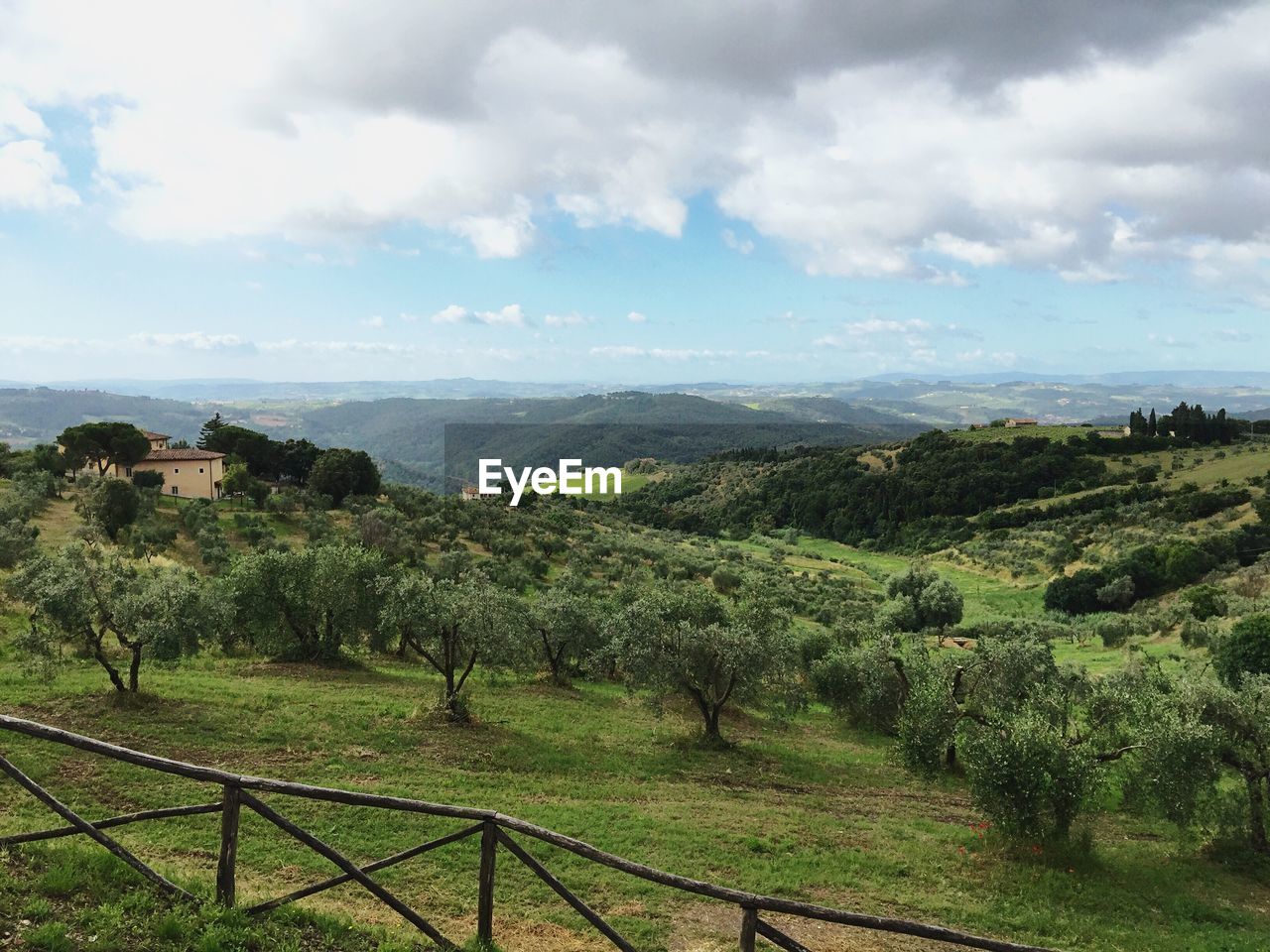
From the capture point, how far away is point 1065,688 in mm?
25641

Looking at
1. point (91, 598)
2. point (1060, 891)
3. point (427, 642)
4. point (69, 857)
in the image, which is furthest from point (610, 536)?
point (69, 857)

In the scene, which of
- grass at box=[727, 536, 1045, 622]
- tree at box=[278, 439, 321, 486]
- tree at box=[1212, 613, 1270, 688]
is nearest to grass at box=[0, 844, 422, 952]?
tree at box=[1212, 613, 1270, 688]

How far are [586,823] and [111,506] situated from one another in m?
47.6

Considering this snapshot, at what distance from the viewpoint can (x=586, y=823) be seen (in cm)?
1756

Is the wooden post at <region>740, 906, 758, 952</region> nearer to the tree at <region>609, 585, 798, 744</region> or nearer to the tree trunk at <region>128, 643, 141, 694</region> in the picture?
the tree at <region>609, 585, 798, 744</region>

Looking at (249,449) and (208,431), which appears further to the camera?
(208,431)

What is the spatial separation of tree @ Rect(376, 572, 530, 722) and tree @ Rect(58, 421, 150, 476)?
181 ft

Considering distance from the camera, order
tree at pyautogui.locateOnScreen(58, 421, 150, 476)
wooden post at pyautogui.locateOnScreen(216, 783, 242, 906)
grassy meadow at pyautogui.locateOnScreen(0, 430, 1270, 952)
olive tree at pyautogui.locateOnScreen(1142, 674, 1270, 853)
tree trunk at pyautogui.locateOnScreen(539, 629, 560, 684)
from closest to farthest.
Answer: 1. wooden post at pyautogui.locateOnScreen(216, 783, 242, 906)
2. grassy meadow at pyautogui.locateOnScreen(0, 430, 1270, 952)
3. olive tree at pyautogui.locateOnScreen(1142, 674, 1270, 853)
4. tree trunk at pyautogui.locateOnScreen(539, 629, 560, 684)
5. tree at pyautogui.locateOnScreen(58, 421, 150, 476)

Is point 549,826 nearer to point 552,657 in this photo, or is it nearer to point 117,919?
point 117,919

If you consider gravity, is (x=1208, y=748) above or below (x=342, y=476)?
below

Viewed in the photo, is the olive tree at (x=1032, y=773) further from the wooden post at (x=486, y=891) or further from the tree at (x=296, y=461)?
the tree at (x=296, y=461)

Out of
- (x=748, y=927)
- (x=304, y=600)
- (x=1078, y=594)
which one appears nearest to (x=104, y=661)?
(x=304, y=600)

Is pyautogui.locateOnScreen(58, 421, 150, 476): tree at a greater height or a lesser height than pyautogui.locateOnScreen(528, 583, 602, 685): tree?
greater

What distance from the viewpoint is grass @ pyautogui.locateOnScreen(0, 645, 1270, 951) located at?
12.9 metres
